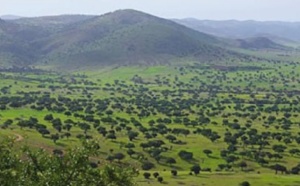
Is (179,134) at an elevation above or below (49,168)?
below

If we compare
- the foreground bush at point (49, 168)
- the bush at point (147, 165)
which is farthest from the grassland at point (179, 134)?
the foreground bush at point (49, 168)

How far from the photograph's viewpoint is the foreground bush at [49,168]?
34344mm

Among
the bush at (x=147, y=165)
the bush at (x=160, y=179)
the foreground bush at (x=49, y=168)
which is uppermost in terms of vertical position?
the foreground bush at (x=49, y=168)

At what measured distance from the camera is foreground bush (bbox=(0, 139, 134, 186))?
3434 cm

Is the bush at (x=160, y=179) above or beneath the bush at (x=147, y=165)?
above

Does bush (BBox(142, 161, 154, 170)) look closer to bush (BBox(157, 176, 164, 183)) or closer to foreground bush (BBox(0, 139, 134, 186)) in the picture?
bush (BBox(157, 176, 164, 183))

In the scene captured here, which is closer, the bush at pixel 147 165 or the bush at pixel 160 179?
the bush at pixel 160 179

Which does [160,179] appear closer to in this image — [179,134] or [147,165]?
[147,165]

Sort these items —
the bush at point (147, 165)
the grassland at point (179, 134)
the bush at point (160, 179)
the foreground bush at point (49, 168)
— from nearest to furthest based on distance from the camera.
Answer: the foreground bush at point (49, 168) → the bush at point (160, 179) → the grassland at point (179, 134) → the bush at point (147, 165)

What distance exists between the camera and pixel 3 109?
16862 centimetres

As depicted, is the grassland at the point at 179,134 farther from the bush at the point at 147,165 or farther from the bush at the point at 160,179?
the bush at the point at 160,179

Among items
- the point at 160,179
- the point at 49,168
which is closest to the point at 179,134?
the point at 160,179

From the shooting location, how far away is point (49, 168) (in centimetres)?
3600

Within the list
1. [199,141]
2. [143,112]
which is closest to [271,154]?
[199,141]
